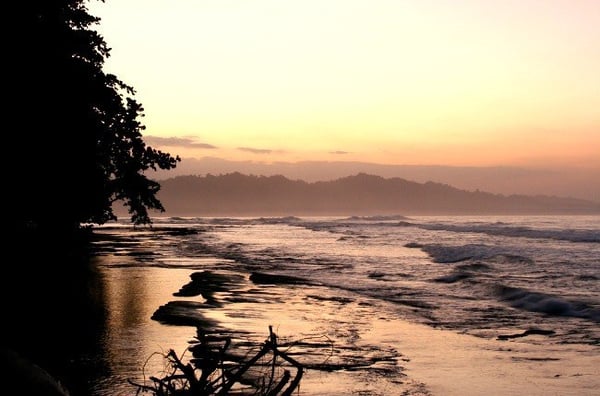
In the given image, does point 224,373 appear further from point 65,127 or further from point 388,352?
point 65,127

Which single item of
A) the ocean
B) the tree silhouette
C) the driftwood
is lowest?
the ocean

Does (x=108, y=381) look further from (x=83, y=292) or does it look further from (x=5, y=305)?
(x=83, y=292)

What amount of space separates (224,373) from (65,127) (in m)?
18.4

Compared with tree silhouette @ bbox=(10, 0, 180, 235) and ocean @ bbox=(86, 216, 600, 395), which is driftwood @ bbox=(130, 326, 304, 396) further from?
tree silhouette @ bbox=(10, 0, 180, 235)

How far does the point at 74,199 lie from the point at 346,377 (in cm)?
1462

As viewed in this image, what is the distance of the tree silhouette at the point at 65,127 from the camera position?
739 inches

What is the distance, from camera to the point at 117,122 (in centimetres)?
2403

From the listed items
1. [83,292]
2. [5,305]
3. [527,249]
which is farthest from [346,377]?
[527,249]

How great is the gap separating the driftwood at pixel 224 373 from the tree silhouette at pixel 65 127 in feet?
36.1

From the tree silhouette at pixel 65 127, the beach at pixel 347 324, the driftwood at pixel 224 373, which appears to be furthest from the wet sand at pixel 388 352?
the tree silhouette at pixel 65 127

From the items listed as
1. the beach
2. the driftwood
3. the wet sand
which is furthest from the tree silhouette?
the driftwood

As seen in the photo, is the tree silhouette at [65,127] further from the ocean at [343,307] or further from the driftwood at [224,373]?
the driftwood at [224,373]

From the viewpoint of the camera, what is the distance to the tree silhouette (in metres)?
18.8

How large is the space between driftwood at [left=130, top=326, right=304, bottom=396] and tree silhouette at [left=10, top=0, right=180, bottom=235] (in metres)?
11.0
